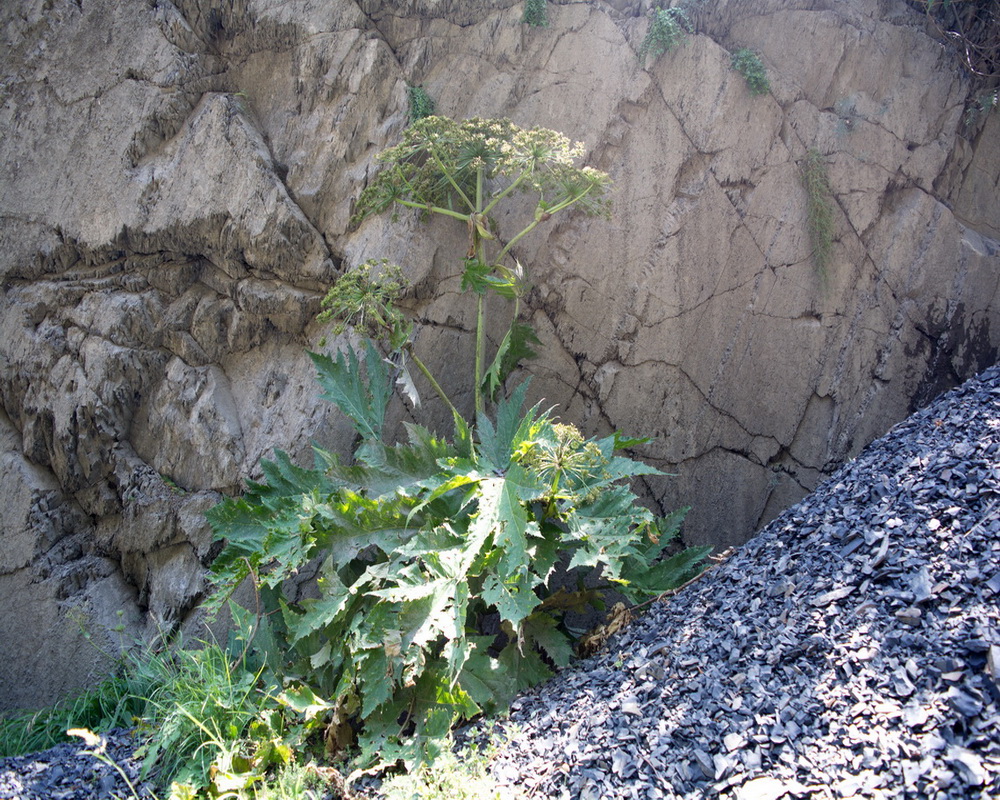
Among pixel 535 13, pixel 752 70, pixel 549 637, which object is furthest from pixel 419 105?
pixel 549 637

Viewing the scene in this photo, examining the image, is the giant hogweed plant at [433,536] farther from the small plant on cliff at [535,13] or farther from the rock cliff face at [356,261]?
the small plant on cliff at [535,13]

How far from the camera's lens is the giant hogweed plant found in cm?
292

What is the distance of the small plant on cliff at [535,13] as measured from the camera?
15.4ft

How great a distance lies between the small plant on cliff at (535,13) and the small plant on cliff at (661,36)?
0.62 m

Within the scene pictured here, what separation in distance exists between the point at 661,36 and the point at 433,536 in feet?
11.1

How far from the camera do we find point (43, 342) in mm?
4629

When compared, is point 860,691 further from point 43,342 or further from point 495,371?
point 43,342

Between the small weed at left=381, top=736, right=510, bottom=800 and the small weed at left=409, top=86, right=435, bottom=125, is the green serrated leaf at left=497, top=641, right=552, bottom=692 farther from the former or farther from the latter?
the small weed at left=409, top=86, right=435, bottom=125

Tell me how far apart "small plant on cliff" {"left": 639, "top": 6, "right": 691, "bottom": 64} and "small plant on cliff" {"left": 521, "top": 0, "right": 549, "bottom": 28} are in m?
0.62

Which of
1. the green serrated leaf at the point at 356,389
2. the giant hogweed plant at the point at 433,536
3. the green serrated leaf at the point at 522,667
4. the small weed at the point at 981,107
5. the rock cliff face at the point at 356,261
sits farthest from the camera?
the small weed at the point at 981,107

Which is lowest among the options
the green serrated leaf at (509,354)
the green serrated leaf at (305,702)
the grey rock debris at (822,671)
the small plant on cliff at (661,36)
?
the grey rock debris at (822,671)

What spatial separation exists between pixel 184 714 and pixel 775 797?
2.20m

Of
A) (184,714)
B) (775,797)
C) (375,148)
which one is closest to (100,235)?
(375,148)

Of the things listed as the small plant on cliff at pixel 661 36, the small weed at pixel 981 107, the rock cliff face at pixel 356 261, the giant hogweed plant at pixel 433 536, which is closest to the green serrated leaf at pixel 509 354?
the giant hogweed plant at pixel 433 536
